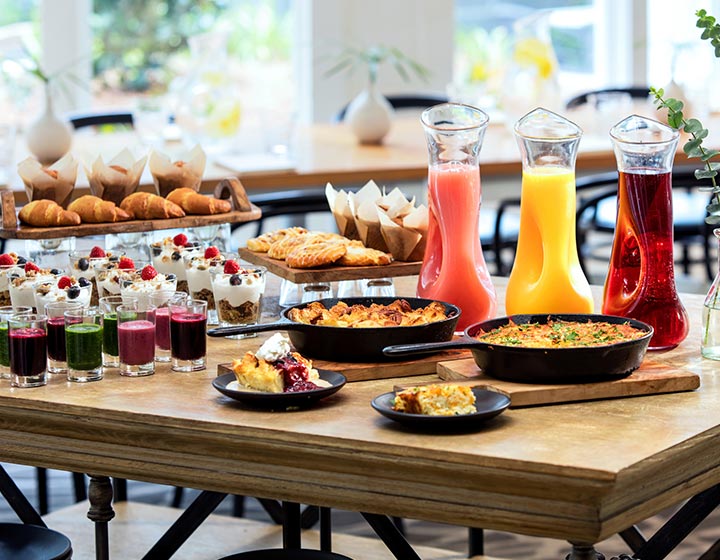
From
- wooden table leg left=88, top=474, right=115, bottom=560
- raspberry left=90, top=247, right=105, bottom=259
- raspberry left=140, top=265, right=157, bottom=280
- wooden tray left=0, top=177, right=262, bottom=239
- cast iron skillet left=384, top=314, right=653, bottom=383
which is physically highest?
wooden tray left=0, top=177, right=262, bottom=239

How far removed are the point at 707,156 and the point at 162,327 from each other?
0.81 metres

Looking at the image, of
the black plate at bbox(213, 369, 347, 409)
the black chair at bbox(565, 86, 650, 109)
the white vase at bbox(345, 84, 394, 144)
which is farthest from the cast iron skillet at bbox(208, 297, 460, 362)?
the black chair at bbox(565, 86, 650, 109)

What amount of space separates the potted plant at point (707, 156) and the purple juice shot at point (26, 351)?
0.90 meters

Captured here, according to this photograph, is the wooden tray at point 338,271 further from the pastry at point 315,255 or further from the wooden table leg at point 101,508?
the wooden table leg at point 101,508

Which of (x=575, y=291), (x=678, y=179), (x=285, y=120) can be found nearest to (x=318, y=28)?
(x=285, y=120)

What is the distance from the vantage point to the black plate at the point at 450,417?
1.40 meters

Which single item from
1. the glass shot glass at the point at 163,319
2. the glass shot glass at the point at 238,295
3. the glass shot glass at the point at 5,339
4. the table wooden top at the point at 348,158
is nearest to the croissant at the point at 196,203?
the glass shot glass at the point at 238,295

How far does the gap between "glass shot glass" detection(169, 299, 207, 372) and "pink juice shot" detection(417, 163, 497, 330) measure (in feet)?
1.28

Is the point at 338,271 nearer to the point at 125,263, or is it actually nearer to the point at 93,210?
the point at 125,263

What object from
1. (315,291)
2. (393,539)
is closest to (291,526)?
(393,539)

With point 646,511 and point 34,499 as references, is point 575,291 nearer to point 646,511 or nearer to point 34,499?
point 646,511

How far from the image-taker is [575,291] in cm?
183

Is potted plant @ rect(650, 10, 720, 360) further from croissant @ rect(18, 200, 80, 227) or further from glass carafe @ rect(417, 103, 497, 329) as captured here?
croissant @ rect(18, 200, 80, 227)

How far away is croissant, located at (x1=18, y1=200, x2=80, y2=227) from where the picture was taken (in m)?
2.09
